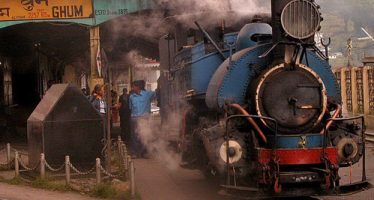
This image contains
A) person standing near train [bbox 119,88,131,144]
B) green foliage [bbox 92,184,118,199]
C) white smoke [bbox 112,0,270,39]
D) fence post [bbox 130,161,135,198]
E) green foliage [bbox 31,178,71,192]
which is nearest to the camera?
fence post [bbox 130,161,135,198]

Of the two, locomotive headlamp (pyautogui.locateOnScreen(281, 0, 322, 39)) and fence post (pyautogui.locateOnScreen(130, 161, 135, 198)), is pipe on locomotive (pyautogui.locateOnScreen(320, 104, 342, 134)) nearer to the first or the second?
locomotive headlamp (pyautogui.locateOnScreen(281, 0, 322, 39))

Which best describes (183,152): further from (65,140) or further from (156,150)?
(156,150)

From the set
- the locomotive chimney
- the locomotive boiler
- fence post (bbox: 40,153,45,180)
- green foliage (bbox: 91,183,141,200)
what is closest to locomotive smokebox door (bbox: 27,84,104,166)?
fence post (bbox: 40,153,45,180)

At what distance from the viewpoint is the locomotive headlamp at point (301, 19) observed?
20.2ft

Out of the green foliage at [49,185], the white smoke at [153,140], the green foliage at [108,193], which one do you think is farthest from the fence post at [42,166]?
the white smoke at [153,140]

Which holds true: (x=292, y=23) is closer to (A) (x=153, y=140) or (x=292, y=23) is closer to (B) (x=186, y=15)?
(B) (x=186, y=15)

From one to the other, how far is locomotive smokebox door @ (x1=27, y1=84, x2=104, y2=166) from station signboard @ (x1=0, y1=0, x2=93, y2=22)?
4.60m

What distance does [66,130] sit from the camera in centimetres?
924

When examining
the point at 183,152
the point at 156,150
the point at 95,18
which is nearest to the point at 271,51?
the point at 183,152

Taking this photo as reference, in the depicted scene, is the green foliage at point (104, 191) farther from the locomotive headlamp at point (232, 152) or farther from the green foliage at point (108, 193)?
the locomotive headlamp at point (232, 152)

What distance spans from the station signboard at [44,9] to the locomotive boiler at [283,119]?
788 cm

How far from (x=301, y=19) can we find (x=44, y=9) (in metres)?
9.04

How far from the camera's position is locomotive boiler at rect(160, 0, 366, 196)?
240 inches

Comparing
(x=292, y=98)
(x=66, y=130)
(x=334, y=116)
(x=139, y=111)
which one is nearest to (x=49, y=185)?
(x=66, y=130)
